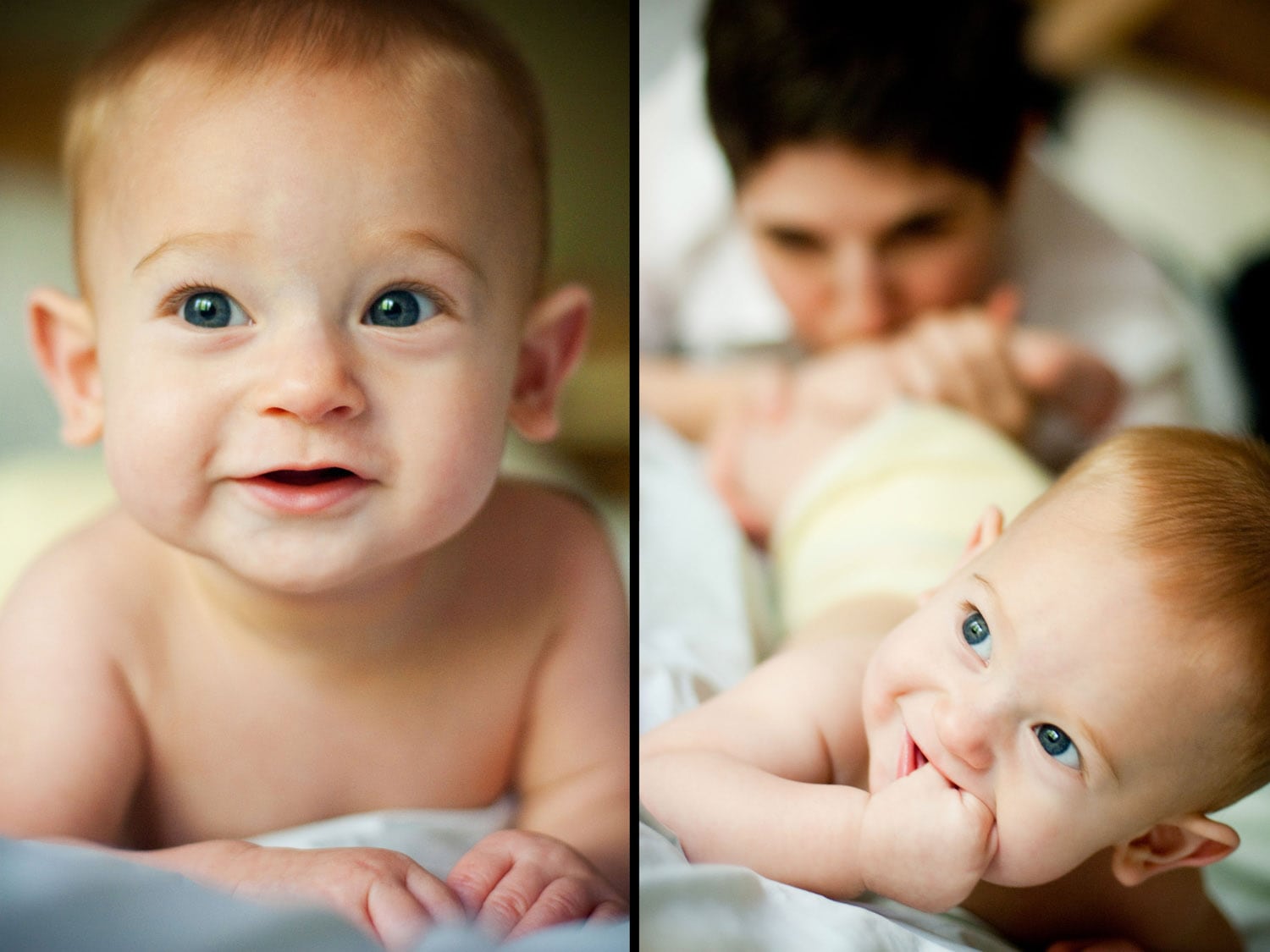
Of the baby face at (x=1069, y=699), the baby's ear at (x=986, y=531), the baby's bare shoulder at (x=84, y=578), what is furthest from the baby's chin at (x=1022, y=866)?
the baby's bare shoulder at (x=84, y=578)

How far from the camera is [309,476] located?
60cm

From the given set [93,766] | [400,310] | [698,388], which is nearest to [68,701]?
[93,766]

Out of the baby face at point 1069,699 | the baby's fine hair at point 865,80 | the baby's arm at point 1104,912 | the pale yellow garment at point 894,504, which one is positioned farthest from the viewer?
the baby's fine hair at point 865,80

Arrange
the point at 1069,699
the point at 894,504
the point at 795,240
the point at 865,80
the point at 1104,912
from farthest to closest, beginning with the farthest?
the point at 795,240 < the point at 865,80 < the point at 894,504 < the point at 1104,912 < the point at 1069,699

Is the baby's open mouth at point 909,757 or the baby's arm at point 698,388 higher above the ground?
the baby's arm at point 698,388

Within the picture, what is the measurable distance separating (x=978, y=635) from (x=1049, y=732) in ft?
0.18

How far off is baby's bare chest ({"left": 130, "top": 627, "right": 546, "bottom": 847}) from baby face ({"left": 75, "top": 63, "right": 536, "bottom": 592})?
0.08 metres

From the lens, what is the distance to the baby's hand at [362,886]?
A: 56 cm

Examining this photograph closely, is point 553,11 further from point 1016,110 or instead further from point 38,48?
point 1016,110

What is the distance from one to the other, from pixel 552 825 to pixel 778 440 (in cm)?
46

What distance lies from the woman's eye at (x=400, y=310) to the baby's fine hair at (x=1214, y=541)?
1.17ft

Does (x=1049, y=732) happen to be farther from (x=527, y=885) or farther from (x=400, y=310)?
(x=400, y=310)

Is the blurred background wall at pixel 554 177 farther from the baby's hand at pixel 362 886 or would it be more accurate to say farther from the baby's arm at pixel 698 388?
the baby's arm at pixel 698 388

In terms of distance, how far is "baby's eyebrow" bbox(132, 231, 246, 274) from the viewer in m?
0.57
